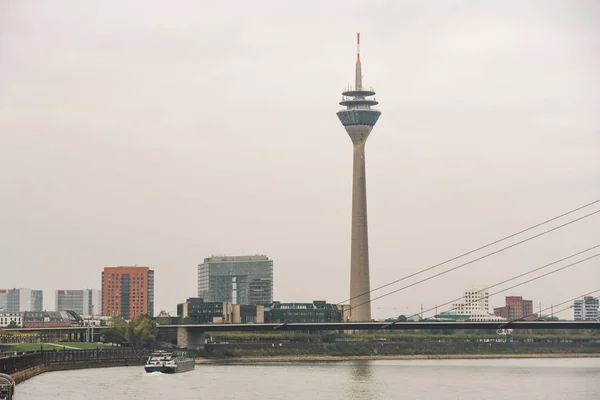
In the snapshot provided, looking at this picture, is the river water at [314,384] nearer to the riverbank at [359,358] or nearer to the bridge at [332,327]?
the bridge at [332,327]

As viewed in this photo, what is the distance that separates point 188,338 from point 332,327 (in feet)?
83.0

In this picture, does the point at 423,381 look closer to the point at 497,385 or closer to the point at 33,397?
the point at 497,385

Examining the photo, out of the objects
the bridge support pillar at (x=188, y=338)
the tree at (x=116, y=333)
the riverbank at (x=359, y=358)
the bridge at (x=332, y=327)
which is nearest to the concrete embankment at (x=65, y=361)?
the bridge at (x=332, y=327)

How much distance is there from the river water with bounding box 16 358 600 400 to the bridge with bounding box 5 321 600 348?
5919mm

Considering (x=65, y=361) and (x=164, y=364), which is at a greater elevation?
(x=65, y=361)

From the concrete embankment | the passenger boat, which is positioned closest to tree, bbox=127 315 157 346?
the concrete embankment

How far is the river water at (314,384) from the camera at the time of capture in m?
87.1

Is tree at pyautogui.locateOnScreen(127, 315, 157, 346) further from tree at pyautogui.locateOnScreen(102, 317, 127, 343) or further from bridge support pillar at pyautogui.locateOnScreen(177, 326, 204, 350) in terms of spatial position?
bridge support pillar at pyautogui.locateOnScreen(177, 326, 204, 350)

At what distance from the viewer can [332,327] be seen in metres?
148

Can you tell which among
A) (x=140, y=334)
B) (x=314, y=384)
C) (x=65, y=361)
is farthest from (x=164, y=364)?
(x=140, y=334)

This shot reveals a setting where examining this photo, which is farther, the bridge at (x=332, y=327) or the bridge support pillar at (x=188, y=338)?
the bridge support pillar at (x=188, y=338)

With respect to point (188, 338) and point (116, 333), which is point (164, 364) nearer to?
point (188, 338)

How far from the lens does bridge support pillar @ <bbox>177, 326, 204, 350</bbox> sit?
163625 millimetres

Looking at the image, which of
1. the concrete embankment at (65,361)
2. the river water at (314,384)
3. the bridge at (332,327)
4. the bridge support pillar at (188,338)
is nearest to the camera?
the river water at (314,384)
